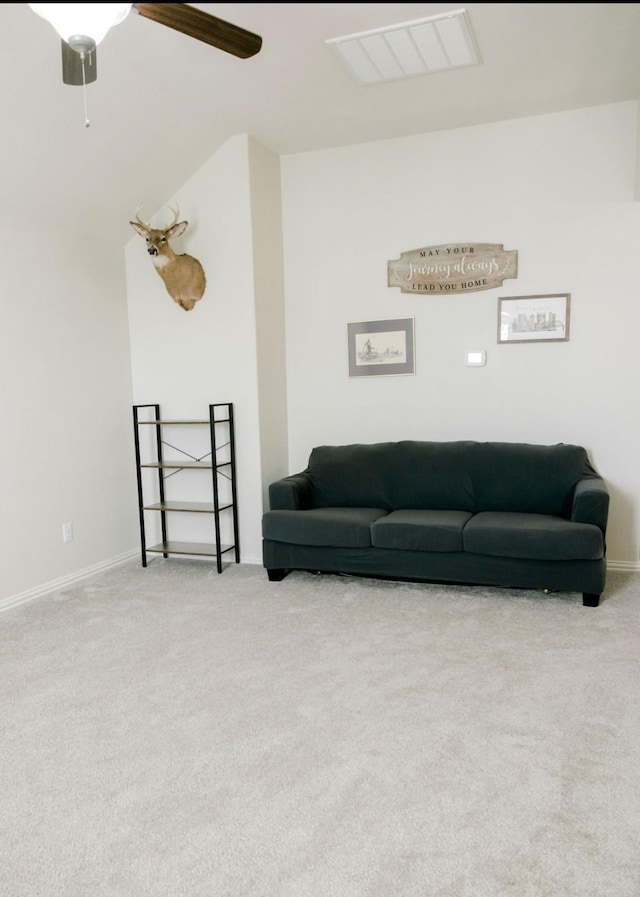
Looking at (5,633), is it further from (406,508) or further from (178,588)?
(406,508)

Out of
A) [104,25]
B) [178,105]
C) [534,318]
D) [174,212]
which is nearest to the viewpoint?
[104,25]

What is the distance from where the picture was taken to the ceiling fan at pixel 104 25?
2.72 feet

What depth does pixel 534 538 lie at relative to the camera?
3.35 meters

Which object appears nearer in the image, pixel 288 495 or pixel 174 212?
pixel 288 495

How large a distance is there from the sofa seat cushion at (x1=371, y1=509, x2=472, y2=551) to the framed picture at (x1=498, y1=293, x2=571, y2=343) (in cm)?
123

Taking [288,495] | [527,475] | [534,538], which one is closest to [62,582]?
[288,495]

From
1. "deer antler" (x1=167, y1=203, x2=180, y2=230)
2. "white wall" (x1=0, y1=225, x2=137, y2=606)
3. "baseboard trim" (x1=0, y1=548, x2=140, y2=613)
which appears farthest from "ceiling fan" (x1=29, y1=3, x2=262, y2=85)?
"baseboard trim" (x1=0, y1=548, x2=140, y2=613)

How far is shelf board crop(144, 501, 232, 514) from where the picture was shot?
427 cm

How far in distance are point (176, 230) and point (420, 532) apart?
93.7 inches

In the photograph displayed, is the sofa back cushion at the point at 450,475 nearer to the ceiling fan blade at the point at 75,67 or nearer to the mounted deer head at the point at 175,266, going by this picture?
the mounted deer head at the point at 175,266

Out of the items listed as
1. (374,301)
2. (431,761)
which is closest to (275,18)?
(431,761)

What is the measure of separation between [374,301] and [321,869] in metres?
3.50

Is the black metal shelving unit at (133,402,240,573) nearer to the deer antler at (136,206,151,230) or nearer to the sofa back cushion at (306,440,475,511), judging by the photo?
the sofa back cushion at (306,440,475,511)

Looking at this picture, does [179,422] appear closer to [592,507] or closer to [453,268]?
[453,268]
